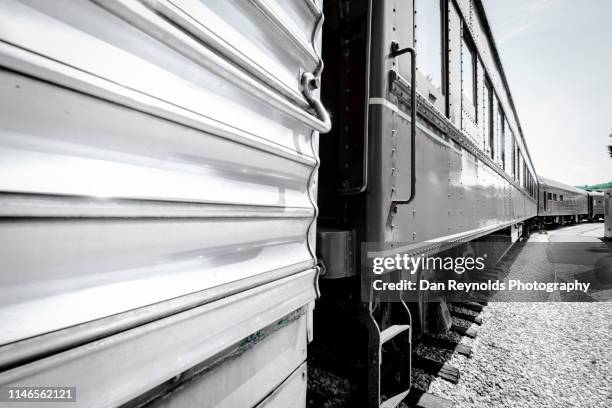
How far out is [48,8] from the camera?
51 centimetres

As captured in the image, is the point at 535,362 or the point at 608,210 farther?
the point at 608,210

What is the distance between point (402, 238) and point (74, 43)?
1.76m

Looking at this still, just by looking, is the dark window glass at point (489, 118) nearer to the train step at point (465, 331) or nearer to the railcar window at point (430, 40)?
the railcar window at point (430, 40)

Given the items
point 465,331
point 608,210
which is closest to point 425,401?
point 465,331

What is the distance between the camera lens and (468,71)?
337 centimetres

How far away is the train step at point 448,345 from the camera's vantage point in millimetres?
3064

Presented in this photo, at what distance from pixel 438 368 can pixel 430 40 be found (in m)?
2.70

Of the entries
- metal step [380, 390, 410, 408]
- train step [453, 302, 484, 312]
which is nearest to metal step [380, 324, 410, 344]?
metal step [380, 390, 410, 408]

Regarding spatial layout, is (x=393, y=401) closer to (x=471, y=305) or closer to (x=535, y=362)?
(x=535, y=362)

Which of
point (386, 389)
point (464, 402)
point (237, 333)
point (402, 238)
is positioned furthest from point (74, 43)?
point (464, 402)

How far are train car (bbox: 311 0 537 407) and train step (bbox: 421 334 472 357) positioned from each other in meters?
0.45

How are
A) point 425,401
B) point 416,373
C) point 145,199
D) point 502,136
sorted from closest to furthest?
point 145,199, point 425,401, point 416,373, point 502,136

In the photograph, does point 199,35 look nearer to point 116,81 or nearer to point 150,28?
point 150,28

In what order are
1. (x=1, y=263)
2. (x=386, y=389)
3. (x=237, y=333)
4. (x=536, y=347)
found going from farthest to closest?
(x=536, y=347) → (x=386, y=389) → (x=237, y=333) → (x=1, y=263)
